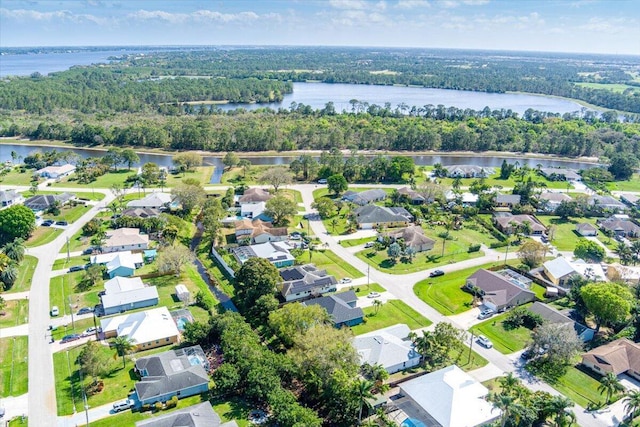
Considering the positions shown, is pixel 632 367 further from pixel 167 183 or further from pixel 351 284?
pixel 167 183

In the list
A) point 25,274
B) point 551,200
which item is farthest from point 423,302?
point 25,274

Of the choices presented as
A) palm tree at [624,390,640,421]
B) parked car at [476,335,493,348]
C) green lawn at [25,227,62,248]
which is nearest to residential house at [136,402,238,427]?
parked car at [476,335,493,348]

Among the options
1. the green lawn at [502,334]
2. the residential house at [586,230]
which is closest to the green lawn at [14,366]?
the green lawn at [502,334]

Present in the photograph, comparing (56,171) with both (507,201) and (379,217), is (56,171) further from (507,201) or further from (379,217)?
(507,201)

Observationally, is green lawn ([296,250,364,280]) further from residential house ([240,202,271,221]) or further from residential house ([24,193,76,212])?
residential house ([24,193,76,212])

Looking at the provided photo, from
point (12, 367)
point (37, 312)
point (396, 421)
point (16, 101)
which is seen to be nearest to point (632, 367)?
point (396, 421)
